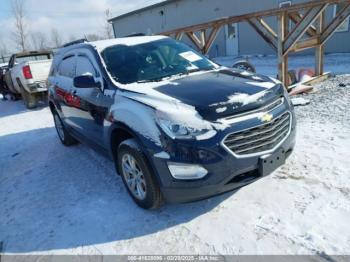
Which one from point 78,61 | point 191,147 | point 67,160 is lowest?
point 67,160

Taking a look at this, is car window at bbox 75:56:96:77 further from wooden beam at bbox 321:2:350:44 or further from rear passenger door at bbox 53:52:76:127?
wooden beam at bbox 321:2:350:44

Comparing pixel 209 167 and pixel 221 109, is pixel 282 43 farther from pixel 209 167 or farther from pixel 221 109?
pixel 209 167

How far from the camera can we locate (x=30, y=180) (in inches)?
188

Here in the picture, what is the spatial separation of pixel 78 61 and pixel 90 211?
2.34 m

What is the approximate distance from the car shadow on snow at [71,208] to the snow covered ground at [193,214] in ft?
0.04

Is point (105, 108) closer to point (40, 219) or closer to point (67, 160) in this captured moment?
point (40, 219)

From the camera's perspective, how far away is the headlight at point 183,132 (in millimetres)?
2732

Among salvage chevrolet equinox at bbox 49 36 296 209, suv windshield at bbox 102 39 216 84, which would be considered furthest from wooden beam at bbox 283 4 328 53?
salvage chevrolet equinox at bbox 49 36 296 209

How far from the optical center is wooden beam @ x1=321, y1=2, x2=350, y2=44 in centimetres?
717

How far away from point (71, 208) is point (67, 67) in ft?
8.58

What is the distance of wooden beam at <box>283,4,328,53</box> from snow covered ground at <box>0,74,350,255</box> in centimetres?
282

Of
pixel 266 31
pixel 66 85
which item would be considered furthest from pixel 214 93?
pixel 266 31

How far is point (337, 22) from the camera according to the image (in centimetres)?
757

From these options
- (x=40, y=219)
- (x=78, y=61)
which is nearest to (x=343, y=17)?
(x=78, y=61)
